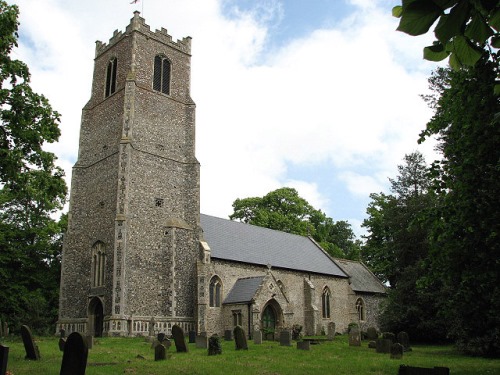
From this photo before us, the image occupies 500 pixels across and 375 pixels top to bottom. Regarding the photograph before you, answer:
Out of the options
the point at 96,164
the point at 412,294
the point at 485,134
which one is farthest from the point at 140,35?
the point at 485,134

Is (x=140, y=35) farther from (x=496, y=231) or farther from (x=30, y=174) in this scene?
(x=496, y=231)

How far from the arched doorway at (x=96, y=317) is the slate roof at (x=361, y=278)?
61.5 ft

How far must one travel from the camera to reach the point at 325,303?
34.2 meters

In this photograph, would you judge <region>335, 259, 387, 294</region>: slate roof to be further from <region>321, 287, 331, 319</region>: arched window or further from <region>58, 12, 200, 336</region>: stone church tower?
<region>58, 12, 200, 336</region>: stone church tower

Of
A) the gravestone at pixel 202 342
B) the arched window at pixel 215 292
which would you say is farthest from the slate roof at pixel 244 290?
the gravestone at pixel 202 342

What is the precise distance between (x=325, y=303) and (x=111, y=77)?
20652mm

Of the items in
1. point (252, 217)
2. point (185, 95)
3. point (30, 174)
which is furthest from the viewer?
point (252, 217)

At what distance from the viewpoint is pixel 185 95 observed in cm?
3075

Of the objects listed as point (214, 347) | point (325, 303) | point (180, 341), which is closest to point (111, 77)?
point (180, 341)

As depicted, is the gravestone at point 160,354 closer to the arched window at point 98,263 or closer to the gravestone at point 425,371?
the gravestone at point 425,371

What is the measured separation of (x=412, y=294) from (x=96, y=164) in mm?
18682

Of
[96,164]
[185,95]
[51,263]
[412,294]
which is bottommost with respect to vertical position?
[412,294]

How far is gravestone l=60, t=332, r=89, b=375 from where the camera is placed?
277 inches

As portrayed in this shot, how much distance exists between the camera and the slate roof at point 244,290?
2662cm
